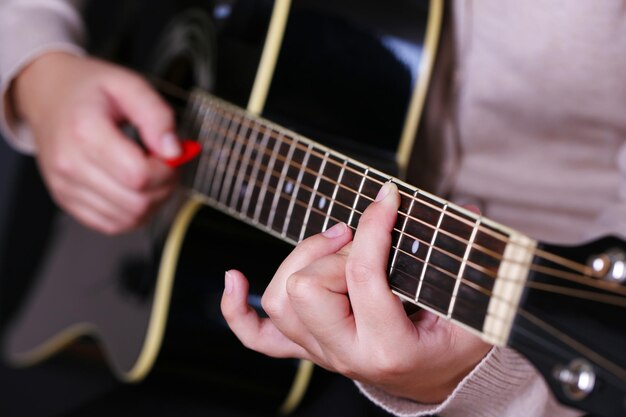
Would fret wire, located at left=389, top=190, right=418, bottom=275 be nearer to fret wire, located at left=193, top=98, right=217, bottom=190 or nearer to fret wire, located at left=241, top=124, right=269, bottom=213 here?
fret wire, located at left=241, top=124, right=269, bottom=213

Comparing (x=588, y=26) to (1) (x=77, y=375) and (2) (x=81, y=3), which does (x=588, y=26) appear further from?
(1) (x=77, y=375)

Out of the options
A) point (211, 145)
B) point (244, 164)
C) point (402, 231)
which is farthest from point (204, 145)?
point (402, 231)

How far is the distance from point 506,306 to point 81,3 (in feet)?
2.57

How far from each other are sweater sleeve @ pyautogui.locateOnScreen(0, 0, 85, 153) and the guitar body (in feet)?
0.52

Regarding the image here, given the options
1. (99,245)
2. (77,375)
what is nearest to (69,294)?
(99,245)

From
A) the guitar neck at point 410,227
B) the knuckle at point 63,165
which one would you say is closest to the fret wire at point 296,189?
the guitar neck at point 410,227

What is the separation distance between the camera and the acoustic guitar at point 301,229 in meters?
0.36

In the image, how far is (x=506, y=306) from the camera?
37cm

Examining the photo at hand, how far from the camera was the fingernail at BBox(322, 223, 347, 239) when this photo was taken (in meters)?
0.42

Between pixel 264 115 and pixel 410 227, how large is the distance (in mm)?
306

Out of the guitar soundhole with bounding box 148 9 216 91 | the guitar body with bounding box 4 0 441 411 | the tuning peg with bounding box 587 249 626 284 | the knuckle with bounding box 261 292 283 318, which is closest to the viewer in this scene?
the tuning peg with bounding box 587 249 626 284

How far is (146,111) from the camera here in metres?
0.73

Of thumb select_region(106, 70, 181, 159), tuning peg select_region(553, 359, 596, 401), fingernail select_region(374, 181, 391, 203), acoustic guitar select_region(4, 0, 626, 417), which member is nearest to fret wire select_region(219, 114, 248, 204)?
acoustic guitar select_region(4, 0, 626, 417)

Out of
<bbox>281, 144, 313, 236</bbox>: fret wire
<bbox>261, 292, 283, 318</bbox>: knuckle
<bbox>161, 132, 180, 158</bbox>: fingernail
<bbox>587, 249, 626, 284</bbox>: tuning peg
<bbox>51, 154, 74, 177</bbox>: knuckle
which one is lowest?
<bbox>51, 154, 74, 177</bbox>: knuckle
